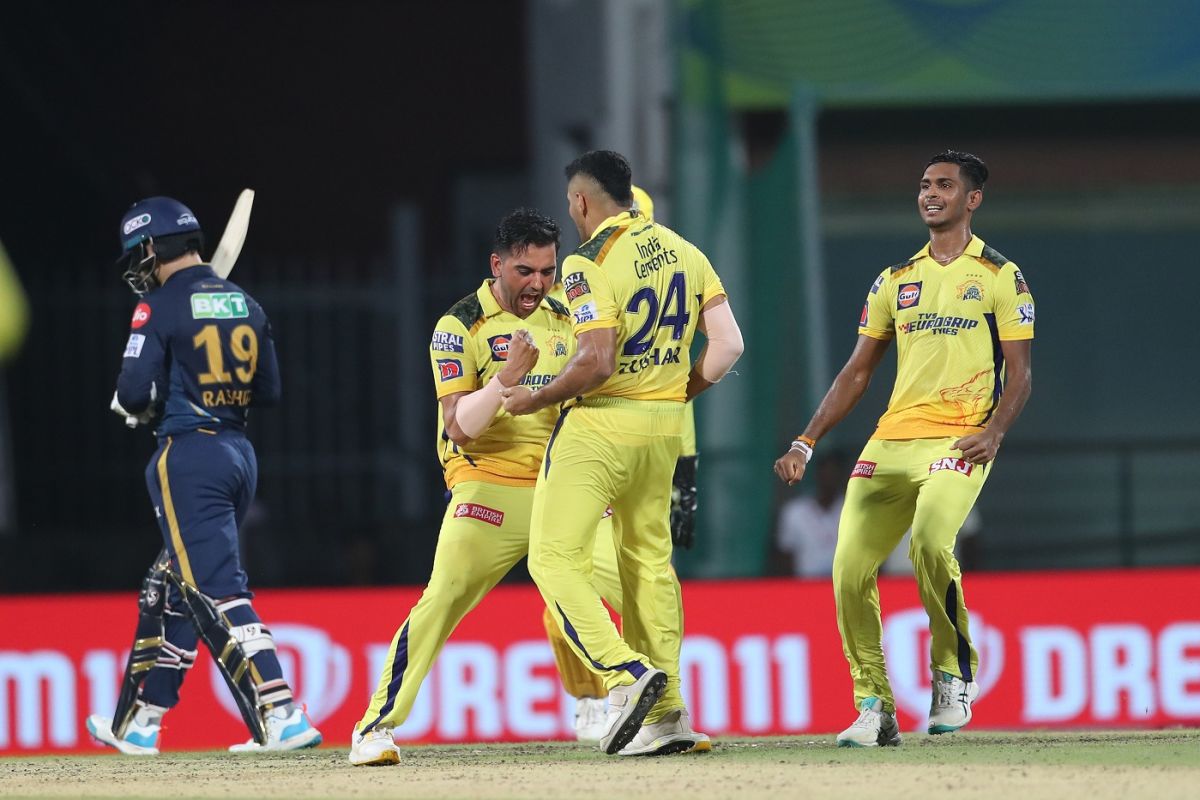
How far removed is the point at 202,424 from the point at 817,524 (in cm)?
554

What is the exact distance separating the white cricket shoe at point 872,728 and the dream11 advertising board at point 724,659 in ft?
11.2

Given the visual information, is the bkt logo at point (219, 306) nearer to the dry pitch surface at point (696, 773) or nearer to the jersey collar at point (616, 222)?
the jersey collar at point (616, 222)

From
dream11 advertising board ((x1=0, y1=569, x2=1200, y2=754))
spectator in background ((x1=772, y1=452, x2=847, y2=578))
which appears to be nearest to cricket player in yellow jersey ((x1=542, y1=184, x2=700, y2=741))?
dream11 advertising board ((x1=0, y1=569, x2=1200, y2=754))

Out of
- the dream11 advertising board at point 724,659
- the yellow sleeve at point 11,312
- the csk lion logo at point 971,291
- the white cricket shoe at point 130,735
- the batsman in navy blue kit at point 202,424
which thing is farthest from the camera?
the yellow sleeve at point 11,312

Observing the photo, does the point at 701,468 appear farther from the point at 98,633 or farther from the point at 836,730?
the point at 98,633

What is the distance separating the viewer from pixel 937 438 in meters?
7.60

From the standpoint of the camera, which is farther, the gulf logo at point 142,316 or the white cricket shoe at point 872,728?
the gulf logo at point 142,316

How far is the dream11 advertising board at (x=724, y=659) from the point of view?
1113 cm

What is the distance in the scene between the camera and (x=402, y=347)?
1444 centimetres

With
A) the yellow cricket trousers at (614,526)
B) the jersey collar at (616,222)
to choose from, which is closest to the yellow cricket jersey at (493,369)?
the yellow cricket trousers at (614,526)

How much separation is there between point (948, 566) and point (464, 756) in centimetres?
207

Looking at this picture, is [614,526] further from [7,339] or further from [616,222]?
[7,339]

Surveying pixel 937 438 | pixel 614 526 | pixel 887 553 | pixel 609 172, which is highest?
pixel 609 172

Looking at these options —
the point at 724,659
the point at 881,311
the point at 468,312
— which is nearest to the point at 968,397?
the point at 881,311
